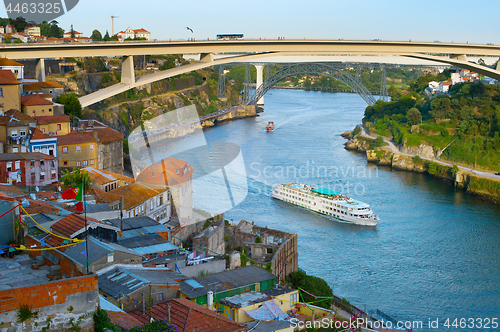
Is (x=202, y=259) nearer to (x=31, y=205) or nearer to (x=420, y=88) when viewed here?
(x=31, y=205)

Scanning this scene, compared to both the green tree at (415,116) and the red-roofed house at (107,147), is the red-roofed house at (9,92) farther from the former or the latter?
the green tree at (415,116)

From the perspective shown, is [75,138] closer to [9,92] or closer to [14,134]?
[14,134]

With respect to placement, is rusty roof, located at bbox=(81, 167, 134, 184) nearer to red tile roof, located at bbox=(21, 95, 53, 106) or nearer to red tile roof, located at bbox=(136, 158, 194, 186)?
red tile roof, located at bbox=(136, 158, 194, 186)

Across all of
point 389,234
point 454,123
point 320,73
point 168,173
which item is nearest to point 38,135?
point 168,173

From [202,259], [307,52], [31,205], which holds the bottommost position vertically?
[202,259]

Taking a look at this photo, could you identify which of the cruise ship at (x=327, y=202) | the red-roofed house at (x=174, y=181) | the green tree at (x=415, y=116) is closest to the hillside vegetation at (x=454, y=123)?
the green tree at (x=415, y=116)

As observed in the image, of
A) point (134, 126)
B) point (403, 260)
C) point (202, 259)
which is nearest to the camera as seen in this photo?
point (202, 259)

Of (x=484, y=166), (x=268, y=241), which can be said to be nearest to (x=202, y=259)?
(x=268, y=241)
